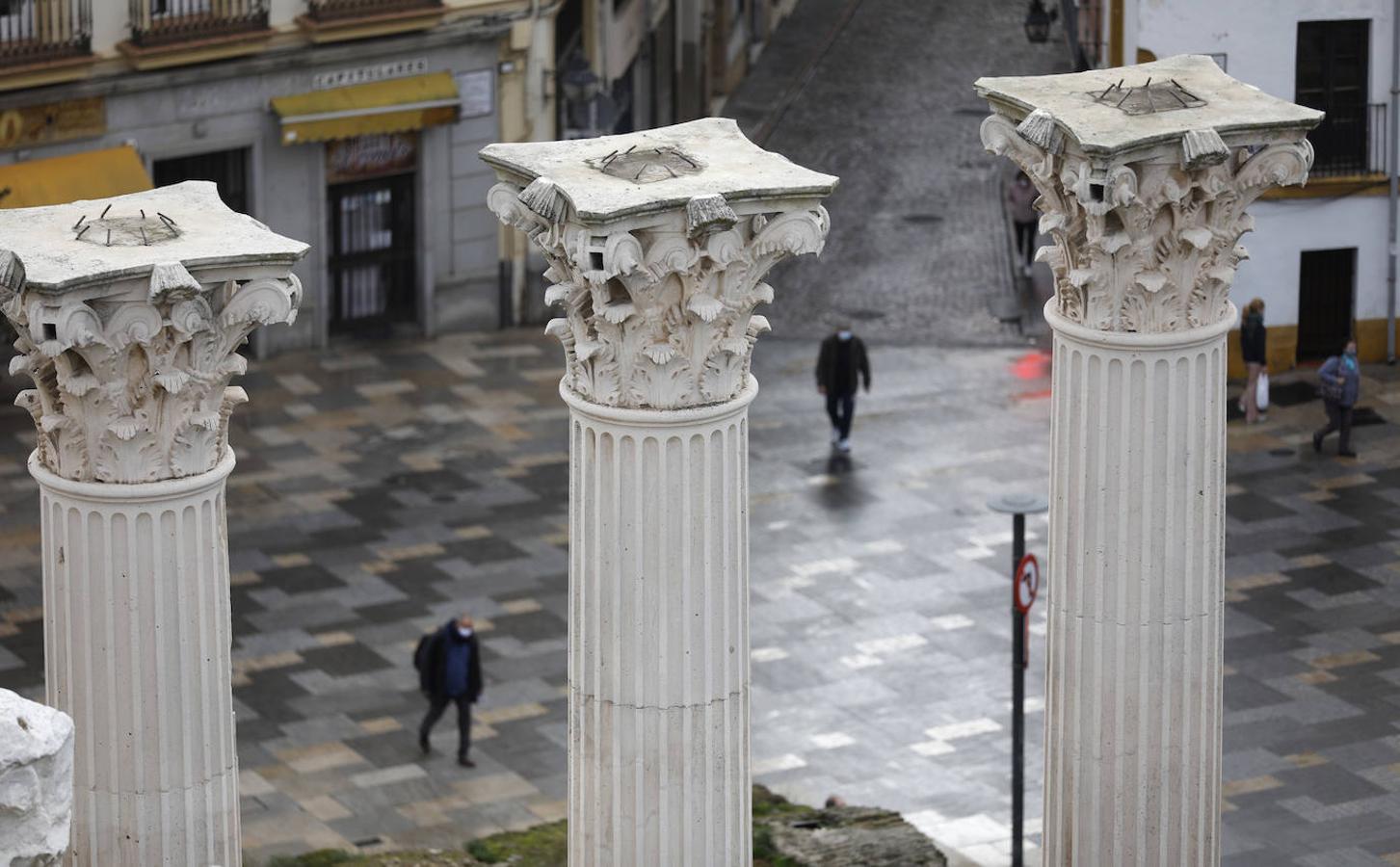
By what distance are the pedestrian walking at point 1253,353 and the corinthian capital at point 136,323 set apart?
23936 millimetres

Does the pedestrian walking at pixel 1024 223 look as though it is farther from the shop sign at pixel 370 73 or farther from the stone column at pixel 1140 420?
the stone column at pixel 1140 420

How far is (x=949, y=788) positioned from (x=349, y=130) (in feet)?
56.7

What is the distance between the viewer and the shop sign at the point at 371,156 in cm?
4781

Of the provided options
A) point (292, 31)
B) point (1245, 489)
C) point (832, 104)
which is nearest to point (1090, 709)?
point (1245, 489)

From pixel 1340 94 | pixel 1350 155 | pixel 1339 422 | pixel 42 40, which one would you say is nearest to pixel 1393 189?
pixel 1350 155

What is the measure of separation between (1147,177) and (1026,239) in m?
29.0

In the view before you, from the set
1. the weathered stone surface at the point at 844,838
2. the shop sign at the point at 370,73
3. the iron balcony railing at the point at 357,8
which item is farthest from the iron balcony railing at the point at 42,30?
the weathered stone surface at the point at 844,838

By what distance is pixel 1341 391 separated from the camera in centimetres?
4184

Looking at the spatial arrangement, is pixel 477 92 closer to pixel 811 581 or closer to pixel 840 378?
pixel 840 378

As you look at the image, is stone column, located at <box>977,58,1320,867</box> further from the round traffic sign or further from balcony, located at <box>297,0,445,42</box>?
balcony, located at <box>297,0,445,42</box>

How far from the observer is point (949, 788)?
33.1 metres

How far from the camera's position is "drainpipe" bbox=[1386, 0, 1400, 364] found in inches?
1791

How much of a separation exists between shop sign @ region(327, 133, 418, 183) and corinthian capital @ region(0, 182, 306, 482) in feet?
85.8

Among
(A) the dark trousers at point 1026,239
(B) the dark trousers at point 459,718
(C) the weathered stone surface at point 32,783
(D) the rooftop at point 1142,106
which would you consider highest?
(D) the rooftop at point 1142,106
